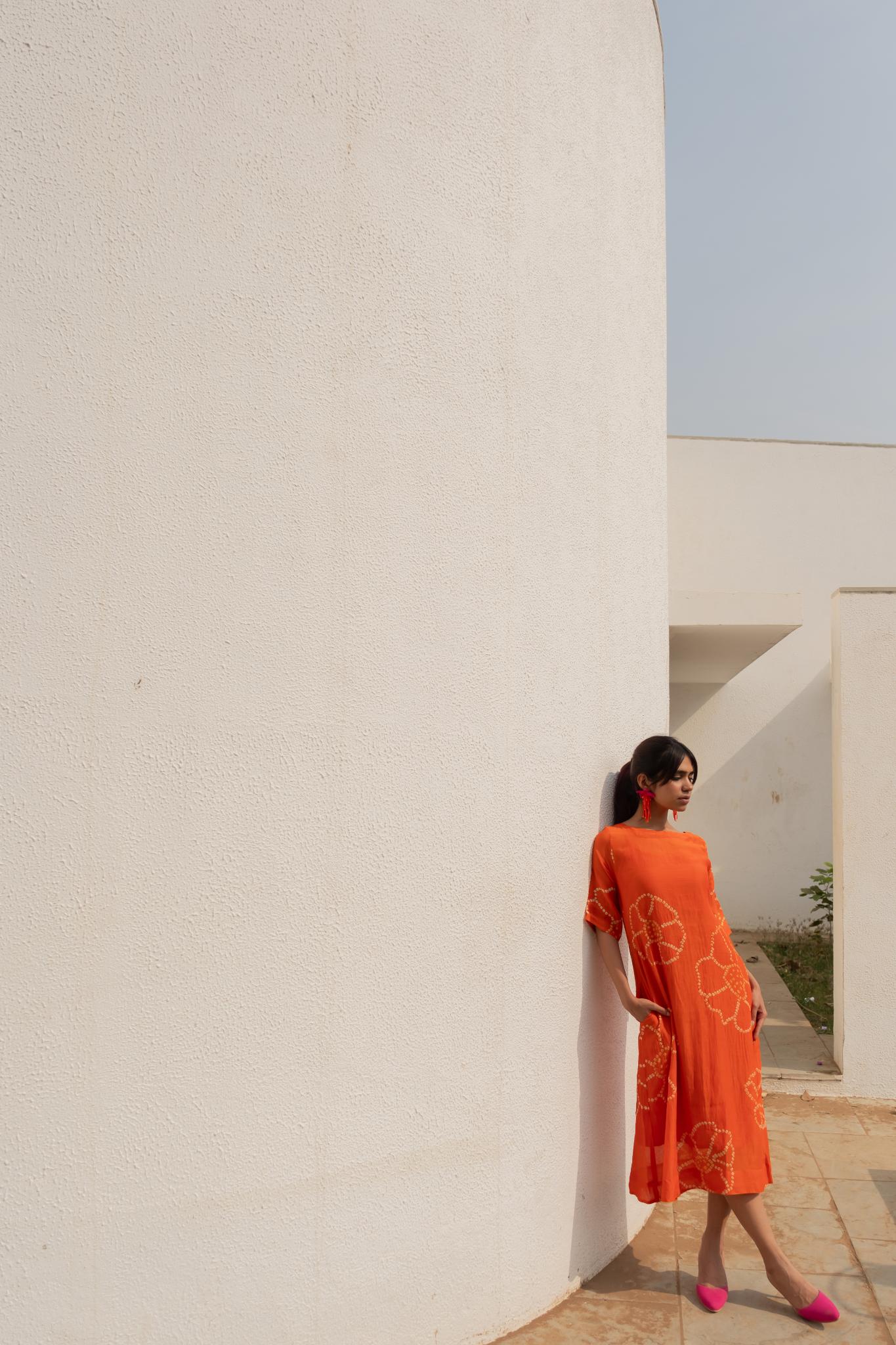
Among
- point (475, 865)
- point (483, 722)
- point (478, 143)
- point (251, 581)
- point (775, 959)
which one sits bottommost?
point (775, 959)

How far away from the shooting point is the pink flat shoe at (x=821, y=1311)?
2736 millimetres

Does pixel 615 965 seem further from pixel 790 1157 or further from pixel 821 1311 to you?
pixel 790 1157

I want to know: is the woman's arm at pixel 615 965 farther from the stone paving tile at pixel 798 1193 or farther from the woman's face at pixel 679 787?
the stone paving tile at pixel 798 1193

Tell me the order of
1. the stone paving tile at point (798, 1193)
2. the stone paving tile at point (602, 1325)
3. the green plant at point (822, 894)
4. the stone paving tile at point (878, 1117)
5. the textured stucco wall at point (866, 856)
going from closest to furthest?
1. the stone paving tile at point (602, 1325)
2. the stone paving tile at point (798, 1193)
3. the stone paving tile at point (878, 1117)
4. the textured stucco wall at point (866, 856)
5. the green plant at point (822, 894)

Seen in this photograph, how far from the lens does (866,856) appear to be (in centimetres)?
460

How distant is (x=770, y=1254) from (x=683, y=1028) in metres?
0.63

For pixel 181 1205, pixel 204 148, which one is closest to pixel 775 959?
pixel 181 1205

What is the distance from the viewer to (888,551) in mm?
8680

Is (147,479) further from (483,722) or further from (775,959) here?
(775,959)

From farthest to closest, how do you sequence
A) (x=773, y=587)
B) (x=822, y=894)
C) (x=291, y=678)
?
(x=773, y=587) → (x=822, y=894) → (x=291, y=678)

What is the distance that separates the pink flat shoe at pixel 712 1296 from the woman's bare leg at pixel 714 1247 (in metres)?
0.01

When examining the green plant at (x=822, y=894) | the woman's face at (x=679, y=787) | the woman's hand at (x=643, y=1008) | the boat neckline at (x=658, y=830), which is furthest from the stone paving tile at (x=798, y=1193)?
the green plant at (x=822, y=894)

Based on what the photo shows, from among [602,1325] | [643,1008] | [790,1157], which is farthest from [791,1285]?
[790,1157]

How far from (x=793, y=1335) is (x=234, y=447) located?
2566mm
